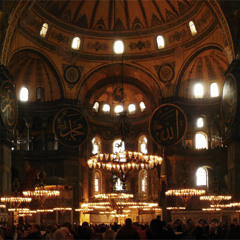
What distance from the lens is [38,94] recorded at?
32.8 metres

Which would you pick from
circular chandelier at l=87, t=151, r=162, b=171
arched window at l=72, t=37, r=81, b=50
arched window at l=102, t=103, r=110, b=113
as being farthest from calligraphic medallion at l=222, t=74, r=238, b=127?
arched window at l=102, t=103, r=110, b=113

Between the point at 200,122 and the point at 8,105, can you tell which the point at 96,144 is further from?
the point at 8,105

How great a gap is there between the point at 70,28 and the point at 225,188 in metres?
13.3

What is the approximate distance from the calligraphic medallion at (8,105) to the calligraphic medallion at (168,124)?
6.66 metres

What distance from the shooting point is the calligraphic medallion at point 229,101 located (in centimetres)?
2362

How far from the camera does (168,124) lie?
2478 centimetres

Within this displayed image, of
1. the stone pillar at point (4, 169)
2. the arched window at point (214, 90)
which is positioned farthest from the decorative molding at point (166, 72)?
the stone pillar at point (4, 169)

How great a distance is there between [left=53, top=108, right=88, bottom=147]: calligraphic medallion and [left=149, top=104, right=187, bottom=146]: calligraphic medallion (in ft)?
12.0

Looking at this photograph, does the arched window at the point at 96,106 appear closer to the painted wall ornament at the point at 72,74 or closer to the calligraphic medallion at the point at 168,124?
the painted wall ornament at the point at 72,74

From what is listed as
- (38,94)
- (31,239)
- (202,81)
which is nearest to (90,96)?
(38,94)

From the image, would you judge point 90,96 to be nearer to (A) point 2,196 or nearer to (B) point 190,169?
(B) point 190,169

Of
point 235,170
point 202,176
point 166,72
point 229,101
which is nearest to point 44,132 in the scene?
point 166,72

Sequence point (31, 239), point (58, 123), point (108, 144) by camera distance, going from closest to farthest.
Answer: point (31, 239) < point (58, 123) < point (108, 144)

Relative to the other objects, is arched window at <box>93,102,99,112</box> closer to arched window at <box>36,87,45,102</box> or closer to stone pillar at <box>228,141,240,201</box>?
arched window at <box>36,87,45,102</box>
